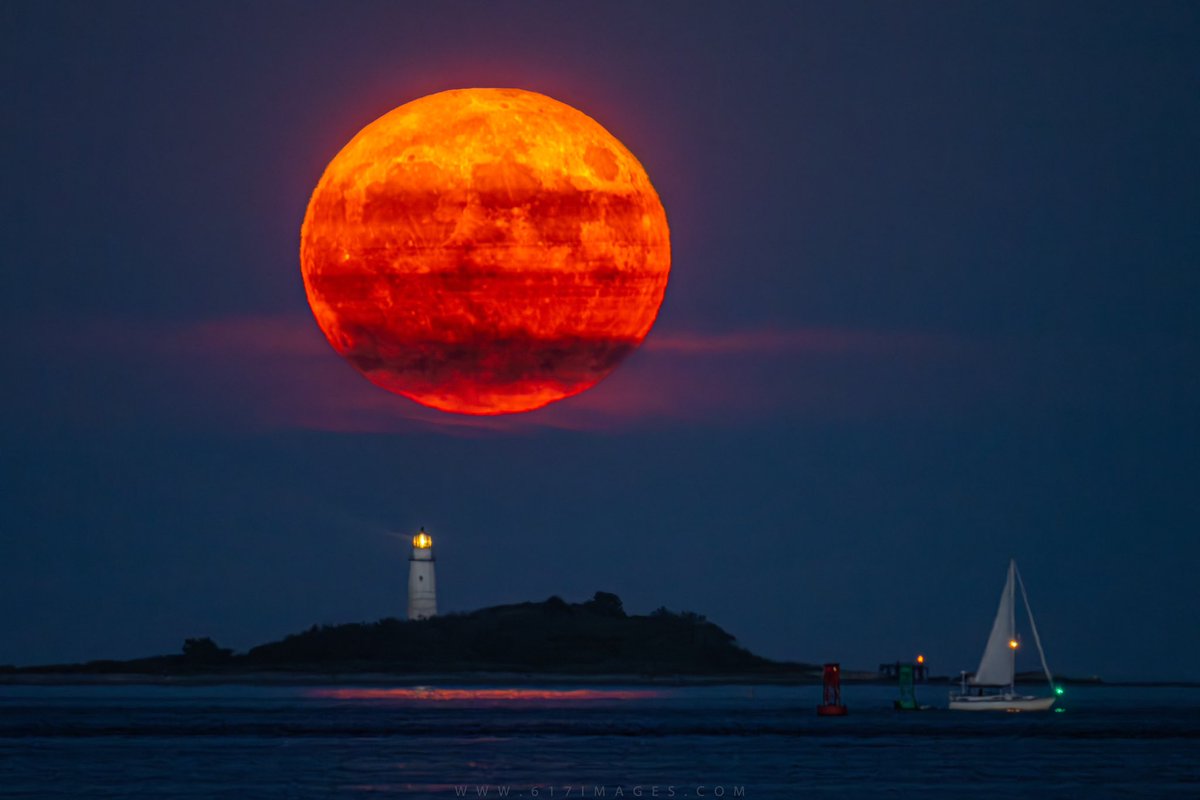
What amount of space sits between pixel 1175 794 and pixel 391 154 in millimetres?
35061

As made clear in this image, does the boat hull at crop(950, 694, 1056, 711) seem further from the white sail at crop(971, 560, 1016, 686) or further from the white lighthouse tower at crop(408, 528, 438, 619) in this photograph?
the white lighthouse tower at crop(408, 528, 438, 619)

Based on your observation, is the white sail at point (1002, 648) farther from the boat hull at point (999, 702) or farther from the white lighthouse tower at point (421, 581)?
the white lighthouse tower at point (421, 581)

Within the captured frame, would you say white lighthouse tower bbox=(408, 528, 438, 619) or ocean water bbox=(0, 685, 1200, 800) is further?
white lighthouse tower bbox=(408, 528, 438, 619)

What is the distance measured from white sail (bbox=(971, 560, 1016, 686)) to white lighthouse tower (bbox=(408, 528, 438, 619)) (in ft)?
150

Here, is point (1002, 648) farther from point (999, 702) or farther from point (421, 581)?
point (421, 581)

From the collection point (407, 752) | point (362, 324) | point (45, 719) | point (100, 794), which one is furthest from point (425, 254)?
point (45, 719)

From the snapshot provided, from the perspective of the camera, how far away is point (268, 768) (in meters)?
71.8

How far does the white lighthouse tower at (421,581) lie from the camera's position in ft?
489

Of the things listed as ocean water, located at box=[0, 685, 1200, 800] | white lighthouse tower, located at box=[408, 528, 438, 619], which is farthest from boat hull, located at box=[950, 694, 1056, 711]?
white lighthouse tower, located at box=[408, 528, 438, 619]

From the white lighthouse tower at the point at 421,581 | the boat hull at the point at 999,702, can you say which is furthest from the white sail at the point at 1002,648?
the white lighthouse tower at the point at 421,581

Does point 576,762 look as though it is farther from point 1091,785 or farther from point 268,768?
point 1091,785

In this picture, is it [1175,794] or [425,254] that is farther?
[1175,794]

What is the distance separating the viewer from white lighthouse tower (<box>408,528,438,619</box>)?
149000mm

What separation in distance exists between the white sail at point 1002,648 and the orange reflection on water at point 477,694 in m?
36.2
